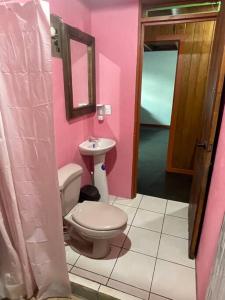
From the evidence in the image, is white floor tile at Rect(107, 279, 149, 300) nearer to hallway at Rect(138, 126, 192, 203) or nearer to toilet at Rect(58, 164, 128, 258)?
toilet at Rect(58, 164, 128, 258)

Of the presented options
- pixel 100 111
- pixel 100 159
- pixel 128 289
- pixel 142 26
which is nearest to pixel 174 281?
pixel 128 289

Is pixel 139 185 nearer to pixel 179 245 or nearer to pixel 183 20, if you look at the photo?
pixel 179 245

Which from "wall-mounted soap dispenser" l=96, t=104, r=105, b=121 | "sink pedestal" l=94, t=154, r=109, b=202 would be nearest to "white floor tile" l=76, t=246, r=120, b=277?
"sink pedestal" l=94, t=154, r=109, b=202

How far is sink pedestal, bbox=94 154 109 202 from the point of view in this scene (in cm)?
223

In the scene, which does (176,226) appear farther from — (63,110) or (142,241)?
(63,110)

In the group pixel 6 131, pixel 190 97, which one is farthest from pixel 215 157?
pixel 190 97

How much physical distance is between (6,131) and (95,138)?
54.0 inches

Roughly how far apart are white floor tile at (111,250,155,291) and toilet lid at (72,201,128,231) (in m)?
0.37

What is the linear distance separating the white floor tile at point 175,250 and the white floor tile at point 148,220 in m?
0.14

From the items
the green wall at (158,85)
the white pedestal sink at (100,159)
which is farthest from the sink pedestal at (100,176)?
the green wall at (158,85)

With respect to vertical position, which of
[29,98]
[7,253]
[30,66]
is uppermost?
[30,66]

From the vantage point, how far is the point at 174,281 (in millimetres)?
1488

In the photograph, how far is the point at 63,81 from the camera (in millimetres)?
1725

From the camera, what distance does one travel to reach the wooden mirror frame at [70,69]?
167 cm
